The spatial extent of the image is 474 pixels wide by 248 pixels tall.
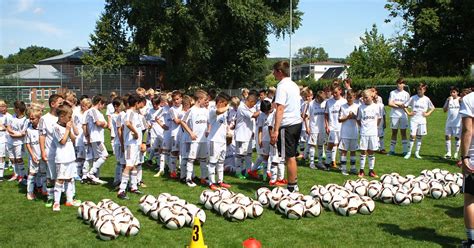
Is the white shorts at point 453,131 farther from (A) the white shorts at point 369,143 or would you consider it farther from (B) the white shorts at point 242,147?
(B) the white shorts at point 242,147

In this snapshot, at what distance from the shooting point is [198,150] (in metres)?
10.4

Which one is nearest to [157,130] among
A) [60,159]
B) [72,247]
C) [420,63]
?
[60,159]

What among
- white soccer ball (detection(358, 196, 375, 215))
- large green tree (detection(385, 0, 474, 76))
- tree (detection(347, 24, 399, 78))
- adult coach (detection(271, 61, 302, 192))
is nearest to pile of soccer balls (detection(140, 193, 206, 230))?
adult coach (detection(271, 61, 302, 192))

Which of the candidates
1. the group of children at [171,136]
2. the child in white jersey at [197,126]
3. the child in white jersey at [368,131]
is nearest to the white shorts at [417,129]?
the group of children at [171,136]

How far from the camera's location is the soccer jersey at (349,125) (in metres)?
11.5

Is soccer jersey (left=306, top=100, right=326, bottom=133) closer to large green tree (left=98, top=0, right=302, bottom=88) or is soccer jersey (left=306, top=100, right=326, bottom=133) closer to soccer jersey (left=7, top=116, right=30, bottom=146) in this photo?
soccer jersey (left=7, top=116, right=30, bottom=146)

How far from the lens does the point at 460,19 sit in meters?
47.2

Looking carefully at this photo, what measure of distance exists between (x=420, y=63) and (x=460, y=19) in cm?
810

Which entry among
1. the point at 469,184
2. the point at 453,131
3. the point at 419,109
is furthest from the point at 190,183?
the point at 453,131

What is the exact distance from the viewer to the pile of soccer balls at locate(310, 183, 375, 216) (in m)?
8.05

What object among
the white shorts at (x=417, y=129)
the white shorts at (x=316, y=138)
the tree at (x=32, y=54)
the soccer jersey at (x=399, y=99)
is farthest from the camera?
the tree at (x=32, y=54)

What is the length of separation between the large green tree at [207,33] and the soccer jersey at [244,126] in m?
29.9

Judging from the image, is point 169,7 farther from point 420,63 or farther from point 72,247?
point 72,247

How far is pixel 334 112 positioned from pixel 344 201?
473 cm
